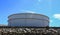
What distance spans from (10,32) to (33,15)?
4.79 meters

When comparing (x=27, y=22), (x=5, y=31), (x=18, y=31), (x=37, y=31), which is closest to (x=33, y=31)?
(x=37, y=31)

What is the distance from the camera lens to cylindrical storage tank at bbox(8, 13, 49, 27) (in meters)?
16.0

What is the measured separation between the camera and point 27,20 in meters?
15.9

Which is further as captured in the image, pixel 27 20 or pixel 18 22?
pixel 18 22

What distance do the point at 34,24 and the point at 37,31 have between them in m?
3.72

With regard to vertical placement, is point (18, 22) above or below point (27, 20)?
below

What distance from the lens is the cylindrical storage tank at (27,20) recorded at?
52.3 feet

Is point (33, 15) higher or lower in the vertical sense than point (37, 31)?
higher

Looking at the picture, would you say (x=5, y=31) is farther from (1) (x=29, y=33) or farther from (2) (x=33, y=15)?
(2) (x=33, y=15)

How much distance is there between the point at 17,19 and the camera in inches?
642

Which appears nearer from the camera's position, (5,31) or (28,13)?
(5,31)

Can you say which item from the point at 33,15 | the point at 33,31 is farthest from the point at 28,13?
the point at 33,31

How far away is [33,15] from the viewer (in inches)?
640

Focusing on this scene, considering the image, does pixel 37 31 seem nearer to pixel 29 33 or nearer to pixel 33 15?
pixel 29 33
